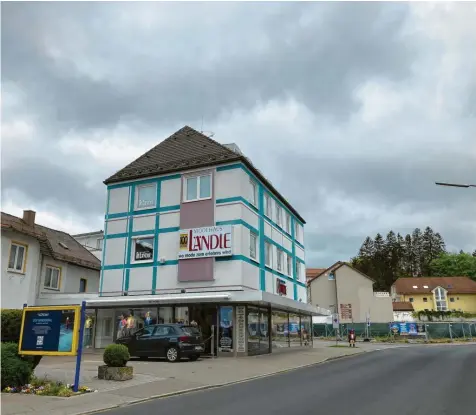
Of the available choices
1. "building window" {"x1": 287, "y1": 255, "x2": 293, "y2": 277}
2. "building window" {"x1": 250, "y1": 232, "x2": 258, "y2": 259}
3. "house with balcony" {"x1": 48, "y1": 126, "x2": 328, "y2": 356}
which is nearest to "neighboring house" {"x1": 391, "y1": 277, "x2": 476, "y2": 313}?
"building window" {"x1": 287, "y1": 255, "x2": 293, "y2": 277}

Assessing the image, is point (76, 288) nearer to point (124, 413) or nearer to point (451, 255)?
point (124, 413)

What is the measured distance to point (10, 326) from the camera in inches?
511

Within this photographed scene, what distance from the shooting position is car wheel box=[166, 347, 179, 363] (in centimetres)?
1963

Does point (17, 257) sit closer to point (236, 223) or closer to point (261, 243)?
point (236, 223)

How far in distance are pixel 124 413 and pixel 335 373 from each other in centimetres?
944

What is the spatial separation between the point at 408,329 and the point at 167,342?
121 feet

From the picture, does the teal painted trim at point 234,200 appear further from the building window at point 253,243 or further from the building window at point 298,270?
the building window at point 298,270

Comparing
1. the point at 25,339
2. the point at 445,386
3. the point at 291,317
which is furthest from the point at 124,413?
the point at 291,317

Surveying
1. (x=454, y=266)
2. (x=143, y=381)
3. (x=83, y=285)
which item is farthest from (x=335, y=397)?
(x=454, y=266)

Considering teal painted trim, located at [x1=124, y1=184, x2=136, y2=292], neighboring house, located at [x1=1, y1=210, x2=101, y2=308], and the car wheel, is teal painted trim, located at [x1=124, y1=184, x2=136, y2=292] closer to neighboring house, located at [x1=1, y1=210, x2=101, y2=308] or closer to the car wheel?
neighboring house, located at [x1=1, y1=210, x2=101, y2=308]

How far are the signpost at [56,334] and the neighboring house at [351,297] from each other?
58.4 meters

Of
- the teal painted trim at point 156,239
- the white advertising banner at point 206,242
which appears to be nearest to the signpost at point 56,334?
the white advertising banner at point 206,242

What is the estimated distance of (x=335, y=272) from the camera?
6894cm

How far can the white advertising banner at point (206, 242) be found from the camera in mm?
24406
